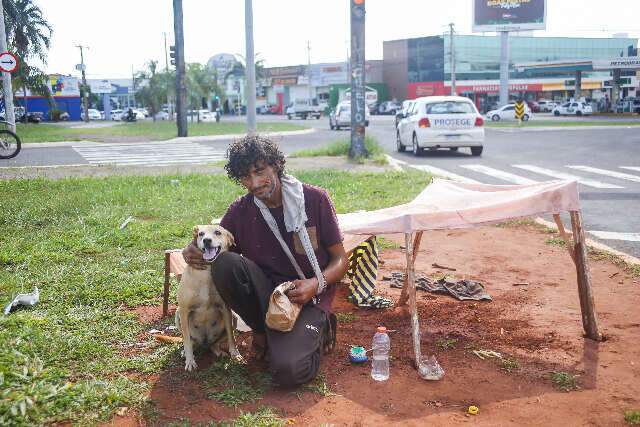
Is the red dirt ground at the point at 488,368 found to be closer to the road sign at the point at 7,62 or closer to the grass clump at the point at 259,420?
the grass clump at the point at 259,420

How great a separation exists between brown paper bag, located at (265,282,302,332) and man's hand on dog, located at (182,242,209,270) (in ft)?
1.50

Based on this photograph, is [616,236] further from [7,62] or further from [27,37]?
[27,37]

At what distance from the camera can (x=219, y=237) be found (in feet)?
12.5

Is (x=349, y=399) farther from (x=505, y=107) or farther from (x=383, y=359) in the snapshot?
(x=505, y=107)

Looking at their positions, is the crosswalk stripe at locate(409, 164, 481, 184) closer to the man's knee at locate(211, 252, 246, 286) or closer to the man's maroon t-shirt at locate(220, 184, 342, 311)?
the man's maroon t-shirt at locate(220, 184, 342, 311)

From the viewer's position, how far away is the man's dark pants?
3.59 metres

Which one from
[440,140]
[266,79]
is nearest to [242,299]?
[440,140]

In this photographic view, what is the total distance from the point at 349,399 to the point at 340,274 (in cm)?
77

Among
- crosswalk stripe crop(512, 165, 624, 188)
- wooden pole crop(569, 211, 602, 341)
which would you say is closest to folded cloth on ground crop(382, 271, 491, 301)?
wooden pole crop(569, 211, 602, 341)

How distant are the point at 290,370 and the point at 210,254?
0.80 metres

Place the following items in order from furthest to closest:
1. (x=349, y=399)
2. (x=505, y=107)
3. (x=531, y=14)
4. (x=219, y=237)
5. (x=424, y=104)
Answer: (x=531, y=14)
(x=505, y=107)
(x=424, y=104)
(x=219, y=237)
(x=349, y=399)

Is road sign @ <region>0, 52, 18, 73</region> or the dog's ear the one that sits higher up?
road sign @ <region>0, 52, 18, 73</region>

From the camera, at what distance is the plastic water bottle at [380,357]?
3788 mm

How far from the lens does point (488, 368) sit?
389cm
